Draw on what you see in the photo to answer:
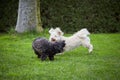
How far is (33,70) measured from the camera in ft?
28.8

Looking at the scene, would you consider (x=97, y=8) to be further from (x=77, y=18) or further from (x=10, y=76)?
(x=10, y=76)

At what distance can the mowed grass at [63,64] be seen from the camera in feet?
26.9

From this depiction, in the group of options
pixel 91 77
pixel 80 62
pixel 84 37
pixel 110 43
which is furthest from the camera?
pixel 110 43

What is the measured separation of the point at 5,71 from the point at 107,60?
2.82 meters

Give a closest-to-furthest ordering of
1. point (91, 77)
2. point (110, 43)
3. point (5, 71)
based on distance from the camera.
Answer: point (91, 77)
point (5, 71)
point (110, 43)

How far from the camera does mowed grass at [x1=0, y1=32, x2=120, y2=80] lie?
820cm

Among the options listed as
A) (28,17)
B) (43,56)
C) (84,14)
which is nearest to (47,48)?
(43,56)

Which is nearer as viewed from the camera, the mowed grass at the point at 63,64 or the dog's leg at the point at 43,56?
the mowed grass at the point at 63,64

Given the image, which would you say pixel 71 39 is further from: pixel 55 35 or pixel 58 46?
pixel 58 46

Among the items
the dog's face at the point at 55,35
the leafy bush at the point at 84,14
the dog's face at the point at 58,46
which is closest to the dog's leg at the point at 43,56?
the dog's face at the point at 58,46

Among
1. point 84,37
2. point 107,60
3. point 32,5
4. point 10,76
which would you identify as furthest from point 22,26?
point 10,76

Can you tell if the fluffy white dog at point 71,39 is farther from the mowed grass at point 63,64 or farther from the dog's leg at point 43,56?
the dog's leg at point 43,56

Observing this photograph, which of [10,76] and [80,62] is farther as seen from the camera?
[80,62]

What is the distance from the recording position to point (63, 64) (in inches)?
375
